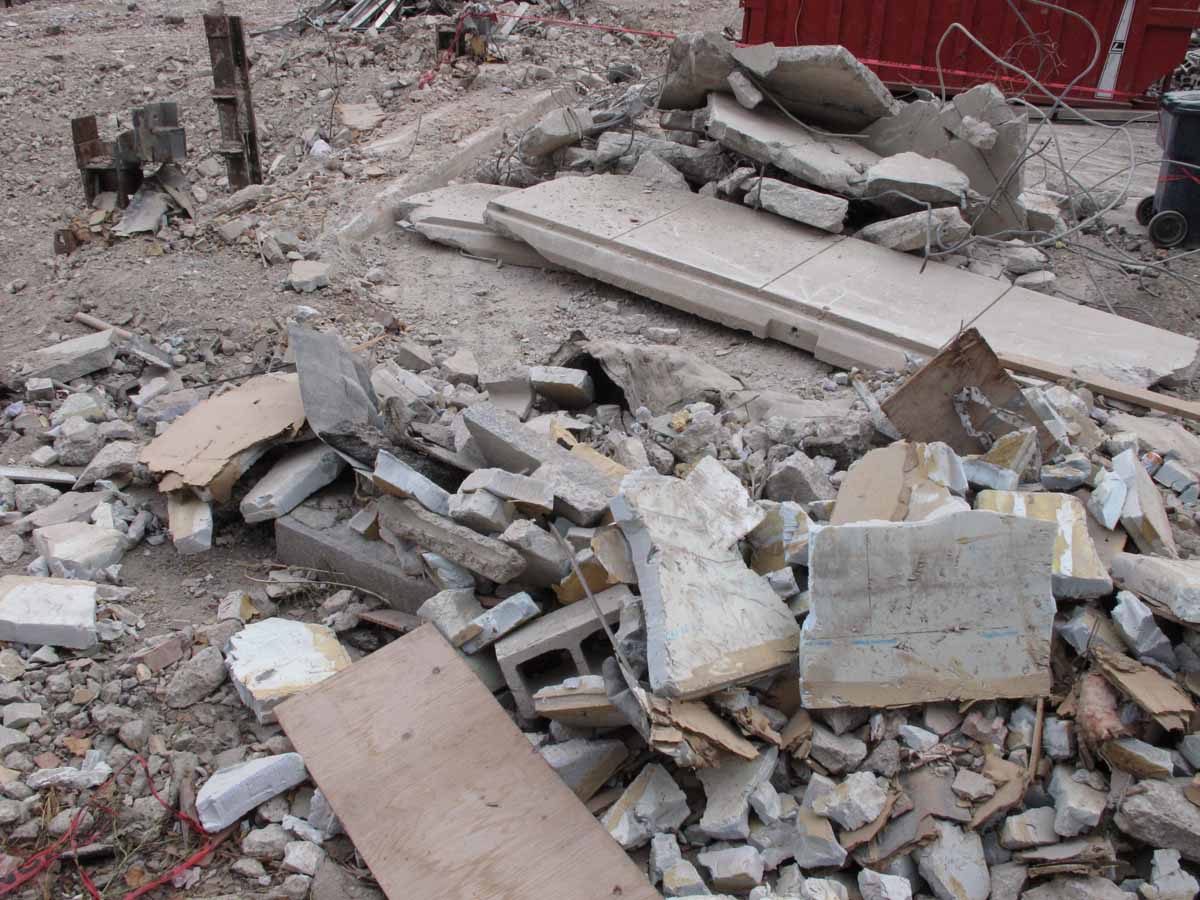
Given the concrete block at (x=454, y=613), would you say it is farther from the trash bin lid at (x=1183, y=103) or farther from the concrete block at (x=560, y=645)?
the trash bin lid at (x=1183, y=103)

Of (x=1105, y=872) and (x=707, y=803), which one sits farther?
(x=707, y=803)

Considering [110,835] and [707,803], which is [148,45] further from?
[707,803]

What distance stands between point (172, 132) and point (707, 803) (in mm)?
6463

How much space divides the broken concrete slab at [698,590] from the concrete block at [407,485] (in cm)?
76

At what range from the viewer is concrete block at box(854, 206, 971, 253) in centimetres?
578

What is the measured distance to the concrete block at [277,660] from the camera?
3.32 metres

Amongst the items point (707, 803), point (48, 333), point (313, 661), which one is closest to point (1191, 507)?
point (707, 803)

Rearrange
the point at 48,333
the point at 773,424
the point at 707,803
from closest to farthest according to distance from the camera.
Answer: the point at 707,803, the point at 773,424, the point at 48,333

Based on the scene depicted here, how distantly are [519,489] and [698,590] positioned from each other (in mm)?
817

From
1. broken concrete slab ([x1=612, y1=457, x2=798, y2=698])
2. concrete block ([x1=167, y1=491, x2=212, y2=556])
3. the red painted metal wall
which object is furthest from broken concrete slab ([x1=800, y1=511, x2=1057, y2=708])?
the red painted metal wall

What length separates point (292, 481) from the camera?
4090mm

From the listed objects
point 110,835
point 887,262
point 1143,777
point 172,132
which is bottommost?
point 110,835

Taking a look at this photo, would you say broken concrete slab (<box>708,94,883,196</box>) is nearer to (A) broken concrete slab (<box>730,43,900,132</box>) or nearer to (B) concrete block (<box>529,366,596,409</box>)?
(A) broken concrete slab (<box>730,43,900,132</box>)

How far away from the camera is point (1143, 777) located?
108 inches
